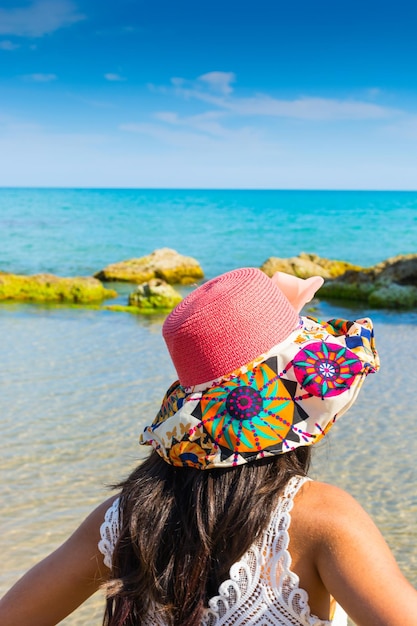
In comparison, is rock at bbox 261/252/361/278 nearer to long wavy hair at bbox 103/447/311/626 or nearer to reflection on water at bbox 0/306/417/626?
reflection on water at bbox 0/306/417/626

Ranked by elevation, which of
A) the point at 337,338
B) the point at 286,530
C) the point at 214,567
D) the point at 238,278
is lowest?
the point at 214,567

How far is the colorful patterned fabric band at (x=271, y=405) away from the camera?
159cm

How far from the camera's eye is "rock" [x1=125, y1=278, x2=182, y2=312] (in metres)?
15.3

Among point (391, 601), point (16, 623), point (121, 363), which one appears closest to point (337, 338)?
point (391, 601)

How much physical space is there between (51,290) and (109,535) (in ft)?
50.0

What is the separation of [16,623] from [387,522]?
380 centimetres

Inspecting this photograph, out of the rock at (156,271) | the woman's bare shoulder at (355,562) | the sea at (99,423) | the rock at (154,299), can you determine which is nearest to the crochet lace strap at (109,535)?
the woman's bare shoulder at (355,562)

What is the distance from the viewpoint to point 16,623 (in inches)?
72.4

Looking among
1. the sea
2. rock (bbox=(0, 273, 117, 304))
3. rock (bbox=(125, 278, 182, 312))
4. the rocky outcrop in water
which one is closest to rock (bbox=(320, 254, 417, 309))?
the rocky outcrop in water

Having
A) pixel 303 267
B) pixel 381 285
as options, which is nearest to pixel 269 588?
pixel 381 285

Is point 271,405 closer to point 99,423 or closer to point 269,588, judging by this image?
point 269,588

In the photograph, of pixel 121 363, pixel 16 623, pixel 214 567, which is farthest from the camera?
pixel 121 363

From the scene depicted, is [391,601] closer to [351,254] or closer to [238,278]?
[238,278]

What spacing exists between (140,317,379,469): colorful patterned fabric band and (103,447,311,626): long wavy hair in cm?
8
